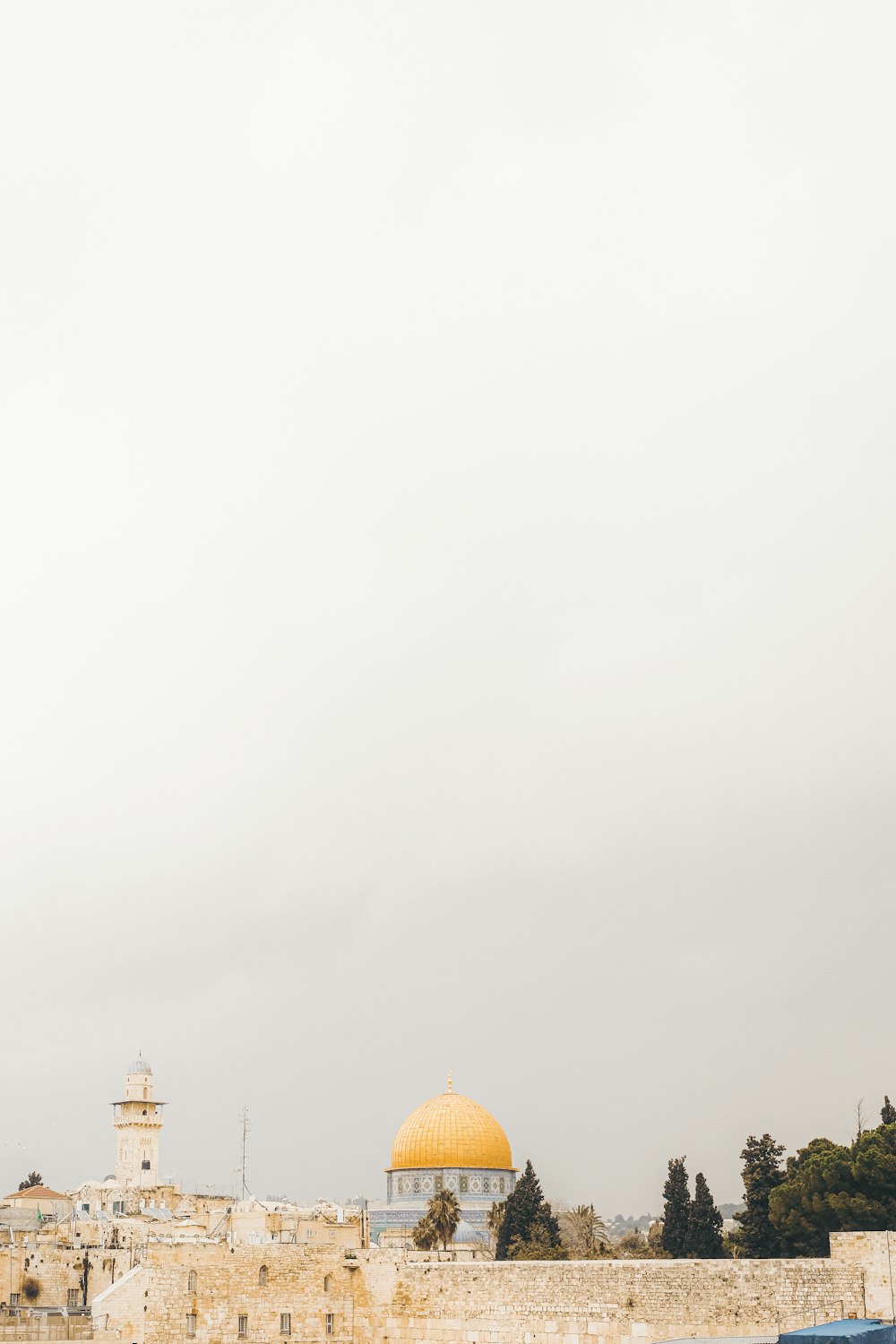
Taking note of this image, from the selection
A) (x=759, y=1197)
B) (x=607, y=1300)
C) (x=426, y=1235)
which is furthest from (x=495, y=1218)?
(x=607, y=1300)

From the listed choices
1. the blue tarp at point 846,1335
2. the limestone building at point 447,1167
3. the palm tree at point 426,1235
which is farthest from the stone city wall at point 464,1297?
the limestone building at point 447,1167

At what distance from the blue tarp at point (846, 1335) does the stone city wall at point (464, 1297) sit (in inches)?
128

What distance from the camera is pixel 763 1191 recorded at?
36.1 meters

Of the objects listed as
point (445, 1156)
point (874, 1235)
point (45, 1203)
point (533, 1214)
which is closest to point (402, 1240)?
point (445, 1156)

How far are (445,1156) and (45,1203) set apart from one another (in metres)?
15.8

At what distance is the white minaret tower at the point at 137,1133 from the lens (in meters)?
53.5

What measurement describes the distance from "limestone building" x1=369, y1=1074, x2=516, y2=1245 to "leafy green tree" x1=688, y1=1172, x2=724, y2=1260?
16636mm

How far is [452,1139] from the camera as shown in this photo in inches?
2195

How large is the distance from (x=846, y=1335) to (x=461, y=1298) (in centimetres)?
1085

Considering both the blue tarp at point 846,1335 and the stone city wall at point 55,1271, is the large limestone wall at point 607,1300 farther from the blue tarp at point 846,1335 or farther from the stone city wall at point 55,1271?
the stone city wall at point 55,1271

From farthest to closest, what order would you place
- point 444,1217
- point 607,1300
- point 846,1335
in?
point 444,1217
point 607,1300
point 846,1335

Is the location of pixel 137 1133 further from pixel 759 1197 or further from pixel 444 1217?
pixel 759 1197

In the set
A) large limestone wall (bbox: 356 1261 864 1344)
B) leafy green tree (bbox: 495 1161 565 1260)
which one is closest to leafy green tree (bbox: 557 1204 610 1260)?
leafy green tree (bbox: 495 1161 565 1260)

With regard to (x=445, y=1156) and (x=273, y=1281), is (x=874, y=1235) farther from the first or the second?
(x=445, y=1156)
